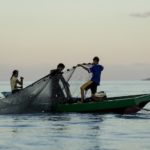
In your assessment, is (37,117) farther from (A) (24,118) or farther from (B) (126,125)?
(B) (126,125)

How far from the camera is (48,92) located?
25562 mm

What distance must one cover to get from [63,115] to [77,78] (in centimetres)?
194

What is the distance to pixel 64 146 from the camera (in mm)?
15578

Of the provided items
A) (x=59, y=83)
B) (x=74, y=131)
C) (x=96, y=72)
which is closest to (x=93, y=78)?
(x=96, y=72)

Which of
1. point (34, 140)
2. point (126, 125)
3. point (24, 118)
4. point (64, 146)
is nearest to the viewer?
point (64, 146)

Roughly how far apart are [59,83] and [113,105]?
2.71 m

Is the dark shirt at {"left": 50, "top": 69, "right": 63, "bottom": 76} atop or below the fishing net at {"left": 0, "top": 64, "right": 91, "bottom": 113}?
atop

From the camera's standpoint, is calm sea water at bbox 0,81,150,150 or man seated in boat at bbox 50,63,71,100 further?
man seated in boat at bbox 50,63,71,100

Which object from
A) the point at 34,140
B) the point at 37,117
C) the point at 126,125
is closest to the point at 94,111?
the point at 37,117

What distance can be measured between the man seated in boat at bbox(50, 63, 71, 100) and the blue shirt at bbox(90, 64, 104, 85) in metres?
1.28

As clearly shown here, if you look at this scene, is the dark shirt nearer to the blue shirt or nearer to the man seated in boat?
the man seated in boat

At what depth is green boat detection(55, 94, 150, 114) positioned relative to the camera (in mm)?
24562

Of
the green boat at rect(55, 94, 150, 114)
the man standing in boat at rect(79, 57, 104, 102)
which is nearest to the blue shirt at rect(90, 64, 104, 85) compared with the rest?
the man standing in boat at rect(79, 57, 104, 102)

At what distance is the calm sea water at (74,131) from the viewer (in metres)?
15.7
